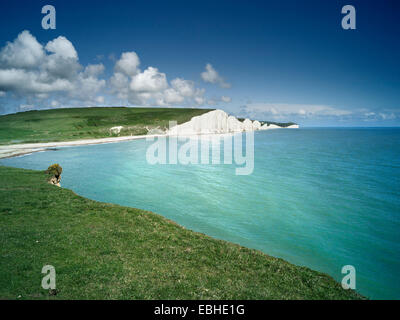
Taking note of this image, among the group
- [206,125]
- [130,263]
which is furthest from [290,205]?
[206,125]

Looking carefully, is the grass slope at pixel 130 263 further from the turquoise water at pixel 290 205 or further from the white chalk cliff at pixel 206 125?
the white chalk cliff at pixel 206 125

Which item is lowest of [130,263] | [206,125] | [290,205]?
[290,205]

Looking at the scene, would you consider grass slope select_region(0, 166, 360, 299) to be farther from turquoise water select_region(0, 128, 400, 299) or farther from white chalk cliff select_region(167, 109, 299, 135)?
white chalk cliff select_region(167, 109, 299, 135)

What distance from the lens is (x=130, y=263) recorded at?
36.5 feet

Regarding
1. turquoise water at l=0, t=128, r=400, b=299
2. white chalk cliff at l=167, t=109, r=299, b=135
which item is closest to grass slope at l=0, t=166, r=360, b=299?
turquoise water at l=0, t=128, r=400, b=299

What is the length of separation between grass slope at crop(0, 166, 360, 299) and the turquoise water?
5.25 meters

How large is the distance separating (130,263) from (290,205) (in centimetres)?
2156

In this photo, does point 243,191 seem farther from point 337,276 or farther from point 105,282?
point 105,282

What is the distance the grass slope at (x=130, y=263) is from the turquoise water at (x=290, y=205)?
5251mm

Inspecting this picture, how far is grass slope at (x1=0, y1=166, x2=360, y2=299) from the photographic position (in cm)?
913

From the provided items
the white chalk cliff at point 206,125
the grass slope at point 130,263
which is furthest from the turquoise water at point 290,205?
the white chalk cliff at point 206,125

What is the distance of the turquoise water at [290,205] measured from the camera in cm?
1652

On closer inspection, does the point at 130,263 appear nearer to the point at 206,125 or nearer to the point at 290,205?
the point at 290,205
